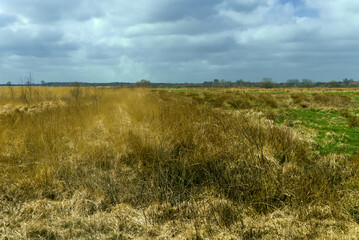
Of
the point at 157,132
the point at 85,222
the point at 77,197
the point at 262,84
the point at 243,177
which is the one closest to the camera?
the point at 85,222

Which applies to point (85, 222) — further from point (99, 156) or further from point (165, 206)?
point (99, 156)

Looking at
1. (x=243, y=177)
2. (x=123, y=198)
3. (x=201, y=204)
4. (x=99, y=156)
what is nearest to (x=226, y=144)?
(x=243, y=177)

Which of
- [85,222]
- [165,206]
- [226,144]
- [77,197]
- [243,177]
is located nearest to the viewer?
[85,222]

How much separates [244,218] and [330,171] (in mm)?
2176

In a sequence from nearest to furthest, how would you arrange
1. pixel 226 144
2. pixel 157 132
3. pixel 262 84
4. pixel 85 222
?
1. pixel 85 222
2. pixel 226 144
3. pixel 157 132
4. pixel 262 84

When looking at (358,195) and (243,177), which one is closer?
(358,195)

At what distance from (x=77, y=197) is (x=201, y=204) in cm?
187

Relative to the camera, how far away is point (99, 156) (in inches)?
199

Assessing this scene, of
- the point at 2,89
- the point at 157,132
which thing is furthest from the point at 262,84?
the point at 157,132

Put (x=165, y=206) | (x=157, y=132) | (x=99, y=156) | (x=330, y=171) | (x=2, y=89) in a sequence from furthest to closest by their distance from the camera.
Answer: (x=2, y=89), (x=157, y=132), (x=99, y=156), (x=330, y=171), (x=165, y=206)

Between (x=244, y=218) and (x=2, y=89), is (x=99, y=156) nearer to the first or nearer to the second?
(x=244, y=218)

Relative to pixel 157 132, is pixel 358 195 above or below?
below

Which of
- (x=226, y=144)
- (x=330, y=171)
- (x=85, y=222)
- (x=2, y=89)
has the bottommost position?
(x=85, y=222)

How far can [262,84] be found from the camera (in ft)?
248
